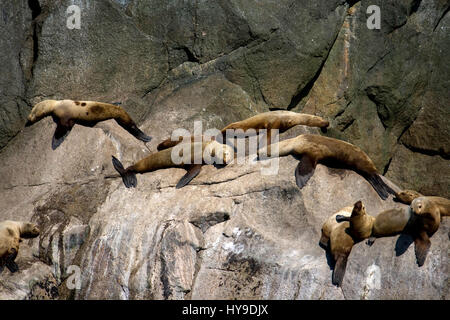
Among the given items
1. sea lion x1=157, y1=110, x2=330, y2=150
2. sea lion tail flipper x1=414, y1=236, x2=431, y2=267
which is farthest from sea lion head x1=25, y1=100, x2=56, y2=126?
sea lion tail flipper x1=414, y1=236, x2=431, y2=267

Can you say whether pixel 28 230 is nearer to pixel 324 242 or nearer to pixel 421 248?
pixel 324 242

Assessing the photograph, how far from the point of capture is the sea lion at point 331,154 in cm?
778

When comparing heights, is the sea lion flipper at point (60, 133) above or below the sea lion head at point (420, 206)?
above

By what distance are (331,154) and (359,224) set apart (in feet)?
4.55

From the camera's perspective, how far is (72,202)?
7805 millimetres

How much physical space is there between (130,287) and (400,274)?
2.67 meters

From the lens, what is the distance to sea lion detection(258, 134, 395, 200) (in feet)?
25.5

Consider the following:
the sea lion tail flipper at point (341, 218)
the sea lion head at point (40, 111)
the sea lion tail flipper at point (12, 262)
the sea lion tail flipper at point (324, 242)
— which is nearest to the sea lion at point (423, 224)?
the sea lion tail flipper at point (341, 218)

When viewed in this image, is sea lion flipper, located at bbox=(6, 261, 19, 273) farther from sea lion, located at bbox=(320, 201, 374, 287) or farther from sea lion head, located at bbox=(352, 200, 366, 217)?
sea lion head, located at bbox=(352, 200, 366, 217)

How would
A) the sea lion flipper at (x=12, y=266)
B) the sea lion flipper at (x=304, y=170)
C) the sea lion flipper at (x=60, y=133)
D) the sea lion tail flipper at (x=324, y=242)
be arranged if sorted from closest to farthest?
1. the sea lion tail flipper at (x=324, y=242)
2. the sea lion flipper at (x=12, y=266)
3. the sea lion flipper at (x=304, y=170)
4. the sea lion flipper at (x=60, y=133)

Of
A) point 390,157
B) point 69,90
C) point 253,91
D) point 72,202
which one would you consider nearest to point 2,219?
point 72,202

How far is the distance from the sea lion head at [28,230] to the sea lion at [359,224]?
336 centimetres

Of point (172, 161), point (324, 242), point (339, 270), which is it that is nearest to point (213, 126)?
point (172, 161)

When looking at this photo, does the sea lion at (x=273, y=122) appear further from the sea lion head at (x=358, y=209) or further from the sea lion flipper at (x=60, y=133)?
the sea lion head at (x=358, y=209)
